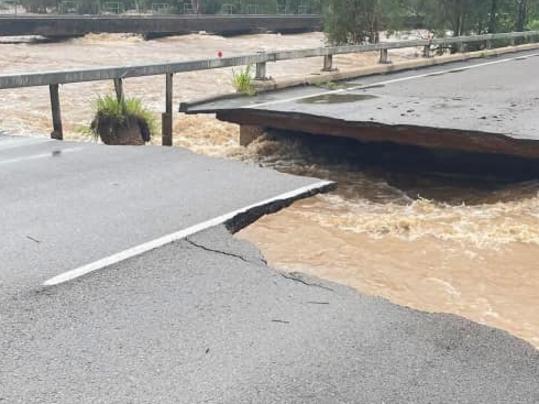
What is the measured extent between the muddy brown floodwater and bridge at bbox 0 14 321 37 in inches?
1017

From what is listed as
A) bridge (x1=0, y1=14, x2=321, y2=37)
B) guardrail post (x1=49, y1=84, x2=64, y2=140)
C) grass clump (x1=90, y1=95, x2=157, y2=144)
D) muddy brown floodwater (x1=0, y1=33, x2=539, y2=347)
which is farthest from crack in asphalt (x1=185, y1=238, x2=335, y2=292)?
bridge (x1=0, y1=14, x2=321, y2=37)

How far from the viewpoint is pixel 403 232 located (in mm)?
7098

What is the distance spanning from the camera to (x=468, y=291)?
5.58m

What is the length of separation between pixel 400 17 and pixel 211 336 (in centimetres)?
2635

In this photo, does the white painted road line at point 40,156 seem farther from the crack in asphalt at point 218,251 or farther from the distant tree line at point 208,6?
the distant tree line at point 208,6

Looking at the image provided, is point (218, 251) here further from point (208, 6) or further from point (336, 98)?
point (208, 6)

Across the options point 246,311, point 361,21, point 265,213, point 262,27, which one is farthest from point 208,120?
point 262,27

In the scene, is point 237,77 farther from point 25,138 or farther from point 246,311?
point 246,311

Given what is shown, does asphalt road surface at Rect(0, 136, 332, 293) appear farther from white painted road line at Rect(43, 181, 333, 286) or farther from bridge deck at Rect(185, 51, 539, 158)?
bridge deck at Rect(185, 51, 539, 158)

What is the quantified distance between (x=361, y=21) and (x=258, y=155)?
18.0 m

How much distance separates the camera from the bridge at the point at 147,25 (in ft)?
123

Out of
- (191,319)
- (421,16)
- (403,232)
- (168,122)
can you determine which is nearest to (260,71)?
(168,122)

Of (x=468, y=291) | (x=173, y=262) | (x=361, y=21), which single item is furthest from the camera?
(x=361, y=21)

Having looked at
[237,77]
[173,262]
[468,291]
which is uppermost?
[237,77]
